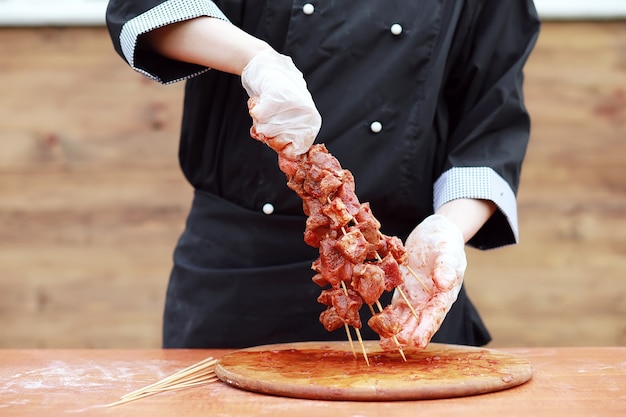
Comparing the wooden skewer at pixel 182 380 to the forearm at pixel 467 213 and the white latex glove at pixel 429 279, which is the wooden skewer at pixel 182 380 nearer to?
the white latex glove at pixel 429 279

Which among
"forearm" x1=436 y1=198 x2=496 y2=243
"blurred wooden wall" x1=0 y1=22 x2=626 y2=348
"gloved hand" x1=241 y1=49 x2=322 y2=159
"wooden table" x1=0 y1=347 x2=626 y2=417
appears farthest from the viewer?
"blurred wooden wall" x1=0 y1=22 x2=626 y2=348

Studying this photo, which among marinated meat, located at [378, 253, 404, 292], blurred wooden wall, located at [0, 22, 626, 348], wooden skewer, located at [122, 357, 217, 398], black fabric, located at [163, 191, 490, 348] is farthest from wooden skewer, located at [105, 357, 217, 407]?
blurred wooden wall, located at [0, 22, 626, 348]

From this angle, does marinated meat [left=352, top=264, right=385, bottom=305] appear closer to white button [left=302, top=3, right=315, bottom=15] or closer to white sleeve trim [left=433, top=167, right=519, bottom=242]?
white sleeve trim [left=433, top=167, right=519, bottom=242]

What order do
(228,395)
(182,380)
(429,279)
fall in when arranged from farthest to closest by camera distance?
1. (429,279)
2. (182,380)
3. (228,395)

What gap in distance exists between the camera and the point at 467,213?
7.36 ft

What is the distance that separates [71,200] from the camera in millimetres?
3877

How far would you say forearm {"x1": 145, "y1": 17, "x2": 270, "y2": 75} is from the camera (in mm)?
1980

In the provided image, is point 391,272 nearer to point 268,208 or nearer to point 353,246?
point 353,246

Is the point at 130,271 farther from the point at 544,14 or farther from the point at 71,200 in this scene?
the point at 544,14

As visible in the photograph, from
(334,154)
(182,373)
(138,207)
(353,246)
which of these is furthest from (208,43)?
(138,207)

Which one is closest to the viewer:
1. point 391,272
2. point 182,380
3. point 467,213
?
point 182,380

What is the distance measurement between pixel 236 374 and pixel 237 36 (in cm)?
80

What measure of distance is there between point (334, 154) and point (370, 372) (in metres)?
0.74

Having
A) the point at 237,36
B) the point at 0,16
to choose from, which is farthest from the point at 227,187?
the point at 0,16
